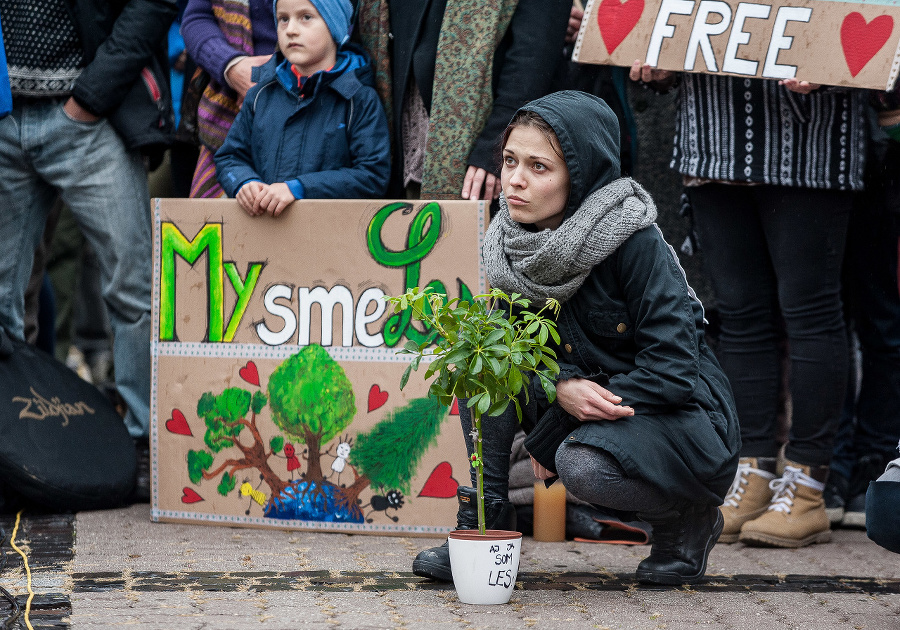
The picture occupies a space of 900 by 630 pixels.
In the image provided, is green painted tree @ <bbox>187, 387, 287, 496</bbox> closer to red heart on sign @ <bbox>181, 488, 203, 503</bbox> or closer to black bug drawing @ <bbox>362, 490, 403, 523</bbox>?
red heart on sign @ <bbox>181, 488, 203, 503</bbox>

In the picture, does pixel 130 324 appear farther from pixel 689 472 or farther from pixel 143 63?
pixel 689 472

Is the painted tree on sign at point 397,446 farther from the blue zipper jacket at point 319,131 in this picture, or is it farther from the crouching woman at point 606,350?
the blue zipper jacket at point 319,131

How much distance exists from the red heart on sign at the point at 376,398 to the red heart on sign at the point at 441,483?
0.26m

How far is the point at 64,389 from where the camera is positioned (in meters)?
3.82

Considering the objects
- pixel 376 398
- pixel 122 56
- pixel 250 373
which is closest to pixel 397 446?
pixel 376 398

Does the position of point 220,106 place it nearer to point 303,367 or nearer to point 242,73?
point 242,73

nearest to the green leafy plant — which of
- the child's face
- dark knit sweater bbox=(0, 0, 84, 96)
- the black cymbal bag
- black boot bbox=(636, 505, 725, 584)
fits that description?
black boot bbox=(636, 505, 725, 584)

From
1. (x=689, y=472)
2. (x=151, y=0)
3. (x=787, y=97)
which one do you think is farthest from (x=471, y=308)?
(x=151, y=0)

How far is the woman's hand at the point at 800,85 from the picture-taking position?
331 cm

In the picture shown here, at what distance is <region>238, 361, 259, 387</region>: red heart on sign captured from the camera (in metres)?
3.57

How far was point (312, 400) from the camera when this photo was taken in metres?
3.53

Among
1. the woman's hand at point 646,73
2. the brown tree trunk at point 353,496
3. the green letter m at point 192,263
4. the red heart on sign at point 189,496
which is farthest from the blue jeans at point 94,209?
the woman's hand at point 646,73

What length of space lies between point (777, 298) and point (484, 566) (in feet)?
5.24

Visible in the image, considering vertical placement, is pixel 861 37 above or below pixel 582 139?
above
